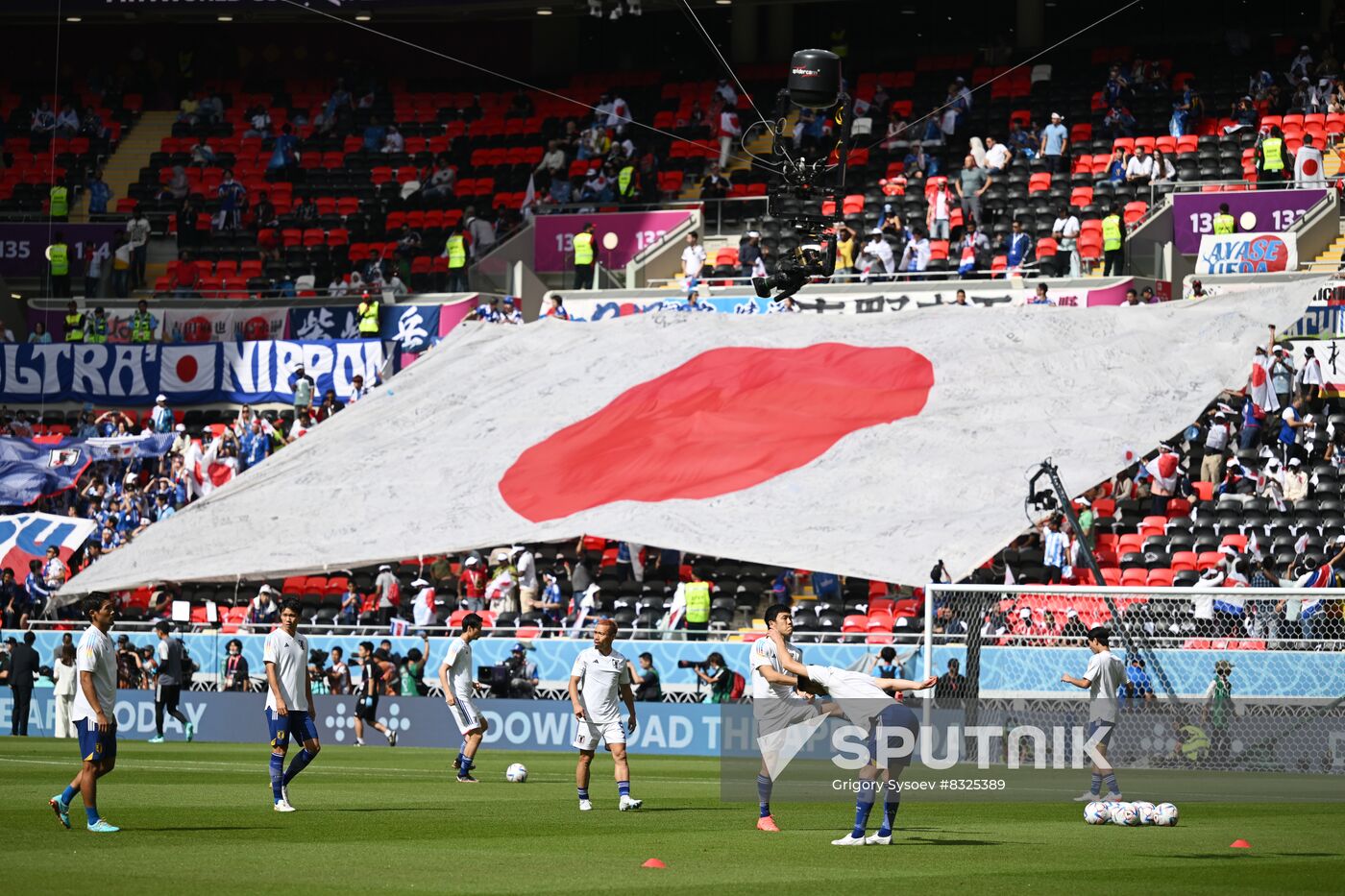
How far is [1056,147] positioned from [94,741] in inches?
1242

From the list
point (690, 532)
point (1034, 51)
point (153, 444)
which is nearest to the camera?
point (690, 532)

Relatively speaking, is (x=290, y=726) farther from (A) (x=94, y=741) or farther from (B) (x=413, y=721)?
(B) (x=413, y=721)

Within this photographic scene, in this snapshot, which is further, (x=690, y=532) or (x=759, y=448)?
(x=759, y=448)

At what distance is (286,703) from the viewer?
17.8 m

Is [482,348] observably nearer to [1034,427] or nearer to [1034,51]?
[1034,427]

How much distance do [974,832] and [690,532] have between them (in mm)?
13524

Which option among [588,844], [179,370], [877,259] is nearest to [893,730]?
[588,844]

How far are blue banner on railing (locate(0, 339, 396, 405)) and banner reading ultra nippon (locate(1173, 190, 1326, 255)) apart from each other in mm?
16707

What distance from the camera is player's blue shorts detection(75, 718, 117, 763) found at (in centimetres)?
1546

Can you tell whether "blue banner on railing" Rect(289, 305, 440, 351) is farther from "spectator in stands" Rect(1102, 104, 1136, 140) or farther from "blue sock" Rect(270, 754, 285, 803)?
"blue sock" Rect(270, 754, 285, 803)

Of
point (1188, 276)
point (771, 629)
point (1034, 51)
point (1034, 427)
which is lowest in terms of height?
point (771, 629)

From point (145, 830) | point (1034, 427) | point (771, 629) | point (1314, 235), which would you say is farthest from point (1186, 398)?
point (145, 830)

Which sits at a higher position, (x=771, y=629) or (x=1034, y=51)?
(x=1034, y=51)

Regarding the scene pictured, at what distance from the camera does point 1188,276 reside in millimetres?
38344
